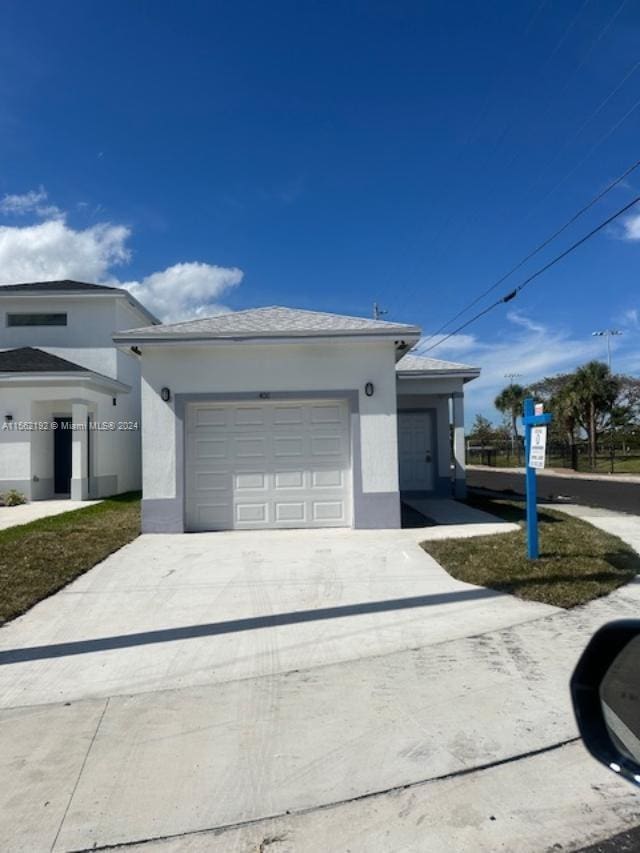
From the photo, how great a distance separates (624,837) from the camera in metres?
2.88

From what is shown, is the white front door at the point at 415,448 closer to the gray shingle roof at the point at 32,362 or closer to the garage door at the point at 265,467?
the garage door at the point at 265,467

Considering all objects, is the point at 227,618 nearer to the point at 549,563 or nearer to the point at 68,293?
the point at 549,563

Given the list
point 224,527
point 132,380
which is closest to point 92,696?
point 224,527

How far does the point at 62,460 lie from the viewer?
769 inches

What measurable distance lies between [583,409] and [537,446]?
3876 centimetres

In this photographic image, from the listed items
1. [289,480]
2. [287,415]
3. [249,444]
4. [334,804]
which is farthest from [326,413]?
[334,804]

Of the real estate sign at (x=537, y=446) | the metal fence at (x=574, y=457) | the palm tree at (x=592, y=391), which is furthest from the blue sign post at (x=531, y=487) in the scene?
the palm tree at (x=592, y=391)

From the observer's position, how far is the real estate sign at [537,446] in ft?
25.6

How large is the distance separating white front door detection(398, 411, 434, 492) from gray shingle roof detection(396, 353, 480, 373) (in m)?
1.23

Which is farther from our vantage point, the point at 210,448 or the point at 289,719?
the point at 210,448

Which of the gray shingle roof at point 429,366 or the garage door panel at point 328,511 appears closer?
the garage door panel at point 328,511

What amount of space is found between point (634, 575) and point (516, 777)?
5164 millimetres

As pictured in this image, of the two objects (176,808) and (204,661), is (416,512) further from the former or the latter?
(176,808)

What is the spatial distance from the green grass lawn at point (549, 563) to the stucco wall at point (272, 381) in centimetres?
238
